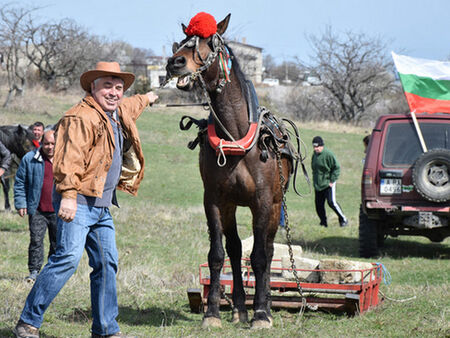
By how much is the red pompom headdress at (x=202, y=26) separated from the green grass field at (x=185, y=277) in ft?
8.66

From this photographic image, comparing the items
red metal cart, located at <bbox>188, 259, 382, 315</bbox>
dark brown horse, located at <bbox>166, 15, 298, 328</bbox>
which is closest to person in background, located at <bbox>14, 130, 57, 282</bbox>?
red metal cart, located at <bbox>188, 259, 382, 315</bbox>

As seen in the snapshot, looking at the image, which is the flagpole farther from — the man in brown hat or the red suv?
the man in brown hat

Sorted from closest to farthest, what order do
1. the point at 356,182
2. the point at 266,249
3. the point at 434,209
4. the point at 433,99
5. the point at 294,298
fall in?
the point at 266,249 → the point at 294,298 → the point at 434,209 → the point at 433,99 → the point at 356,182

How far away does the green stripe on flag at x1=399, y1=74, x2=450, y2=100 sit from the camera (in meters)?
11.7

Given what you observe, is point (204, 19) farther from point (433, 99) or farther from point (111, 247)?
point (433, 99)

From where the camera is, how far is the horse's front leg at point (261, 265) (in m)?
6.08

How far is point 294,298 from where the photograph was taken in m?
7.07

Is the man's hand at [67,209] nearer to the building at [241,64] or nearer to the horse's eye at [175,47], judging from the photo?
the horse's eye at [175,47]

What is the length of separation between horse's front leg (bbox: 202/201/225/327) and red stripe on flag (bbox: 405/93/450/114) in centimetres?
668

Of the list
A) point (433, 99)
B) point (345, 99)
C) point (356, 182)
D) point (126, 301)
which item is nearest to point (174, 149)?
point (356, 182)

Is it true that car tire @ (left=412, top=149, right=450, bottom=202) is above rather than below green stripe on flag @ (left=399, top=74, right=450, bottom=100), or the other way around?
below

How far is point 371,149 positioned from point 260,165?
5523 millimetres

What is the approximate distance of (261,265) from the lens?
628cm

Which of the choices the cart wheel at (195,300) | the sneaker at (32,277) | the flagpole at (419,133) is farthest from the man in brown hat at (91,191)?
the flagpole at (419,133)
